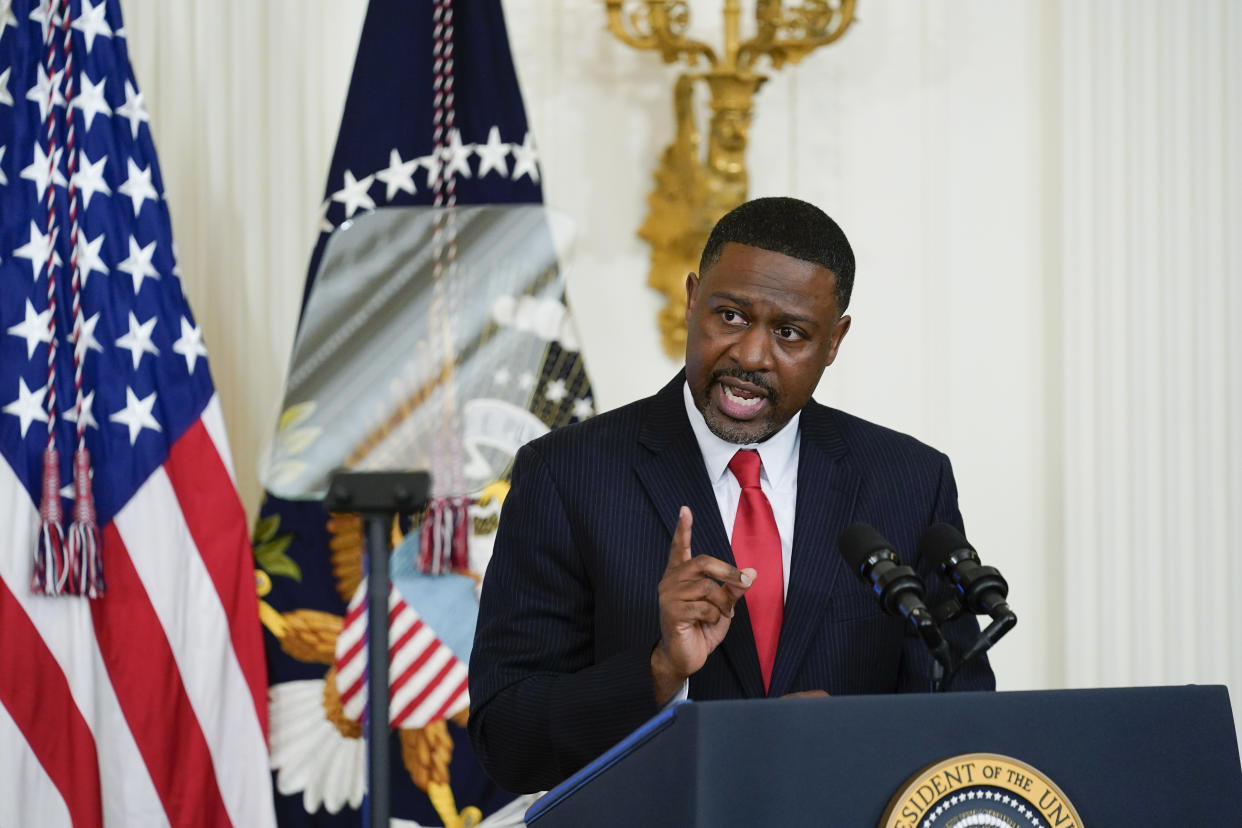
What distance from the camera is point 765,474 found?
87.7 inches

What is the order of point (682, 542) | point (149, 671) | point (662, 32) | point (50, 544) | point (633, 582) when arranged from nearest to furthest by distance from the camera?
point (682, 542)
point (633, 582)
point (50, 544)
point (149, 671)
point (662, 32)

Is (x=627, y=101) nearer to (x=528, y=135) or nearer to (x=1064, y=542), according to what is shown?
(x=528, y=135)

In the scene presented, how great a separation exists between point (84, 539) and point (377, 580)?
2.07 m

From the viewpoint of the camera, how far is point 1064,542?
4328mm

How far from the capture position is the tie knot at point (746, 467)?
7.18 ft

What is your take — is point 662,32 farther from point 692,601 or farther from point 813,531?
point 692,601

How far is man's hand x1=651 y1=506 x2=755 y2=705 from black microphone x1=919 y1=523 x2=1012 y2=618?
252mm

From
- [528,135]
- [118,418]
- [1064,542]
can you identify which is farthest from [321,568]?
[1064,542]

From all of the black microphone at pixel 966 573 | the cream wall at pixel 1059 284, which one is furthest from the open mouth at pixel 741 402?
the cream wall at pixel 1059 284

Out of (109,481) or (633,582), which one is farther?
(109,481)

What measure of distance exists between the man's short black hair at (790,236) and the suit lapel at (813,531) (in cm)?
21

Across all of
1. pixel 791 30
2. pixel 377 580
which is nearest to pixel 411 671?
pixel 791 30

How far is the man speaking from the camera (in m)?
2.06

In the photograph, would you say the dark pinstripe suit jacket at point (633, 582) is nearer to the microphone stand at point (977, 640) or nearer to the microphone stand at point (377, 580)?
the microphone stand at point (977, 640)
